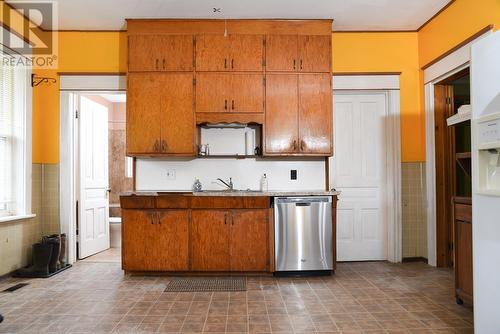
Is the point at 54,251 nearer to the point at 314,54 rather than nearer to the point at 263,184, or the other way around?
the point at 263,184

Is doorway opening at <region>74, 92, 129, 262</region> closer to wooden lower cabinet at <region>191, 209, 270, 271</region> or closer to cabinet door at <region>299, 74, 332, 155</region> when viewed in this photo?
wooden lower cabinet at <region>191, 209, 270, 271</region>

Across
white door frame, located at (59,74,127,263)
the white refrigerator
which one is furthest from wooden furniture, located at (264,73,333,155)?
the white refrigerator

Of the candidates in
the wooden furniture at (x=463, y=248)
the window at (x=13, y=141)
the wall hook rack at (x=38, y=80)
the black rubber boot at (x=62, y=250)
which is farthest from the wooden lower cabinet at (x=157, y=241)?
the wooden furniture at (x=463, y=248)

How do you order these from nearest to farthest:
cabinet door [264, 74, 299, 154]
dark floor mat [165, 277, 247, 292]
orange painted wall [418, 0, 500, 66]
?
orange painted wall [418, 0, 500, 66]
dark floor mat [165, 277, 247, 292]
cabinet door [264, 74, 299, 154]

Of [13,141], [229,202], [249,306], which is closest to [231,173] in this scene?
[229,202]

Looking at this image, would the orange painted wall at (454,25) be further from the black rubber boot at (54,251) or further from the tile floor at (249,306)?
the black rubber boot at (54,251)

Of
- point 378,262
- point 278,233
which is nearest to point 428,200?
point 378,262

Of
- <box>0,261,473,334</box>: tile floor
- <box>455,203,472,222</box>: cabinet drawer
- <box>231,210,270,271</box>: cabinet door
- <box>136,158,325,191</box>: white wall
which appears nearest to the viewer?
<box>0,261,473,334</box>: tile floor

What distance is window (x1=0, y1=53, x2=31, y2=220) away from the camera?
150 inches

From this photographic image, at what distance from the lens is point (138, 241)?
147 inches

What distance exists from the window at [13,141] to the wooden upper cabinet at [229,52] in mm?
2027

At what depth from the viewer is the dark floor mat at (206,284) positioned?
3.35m

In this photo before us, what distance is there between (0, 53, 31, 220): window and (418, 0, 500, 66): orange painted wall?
15.4 feet

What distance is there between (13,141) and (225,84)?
245 centimetres
